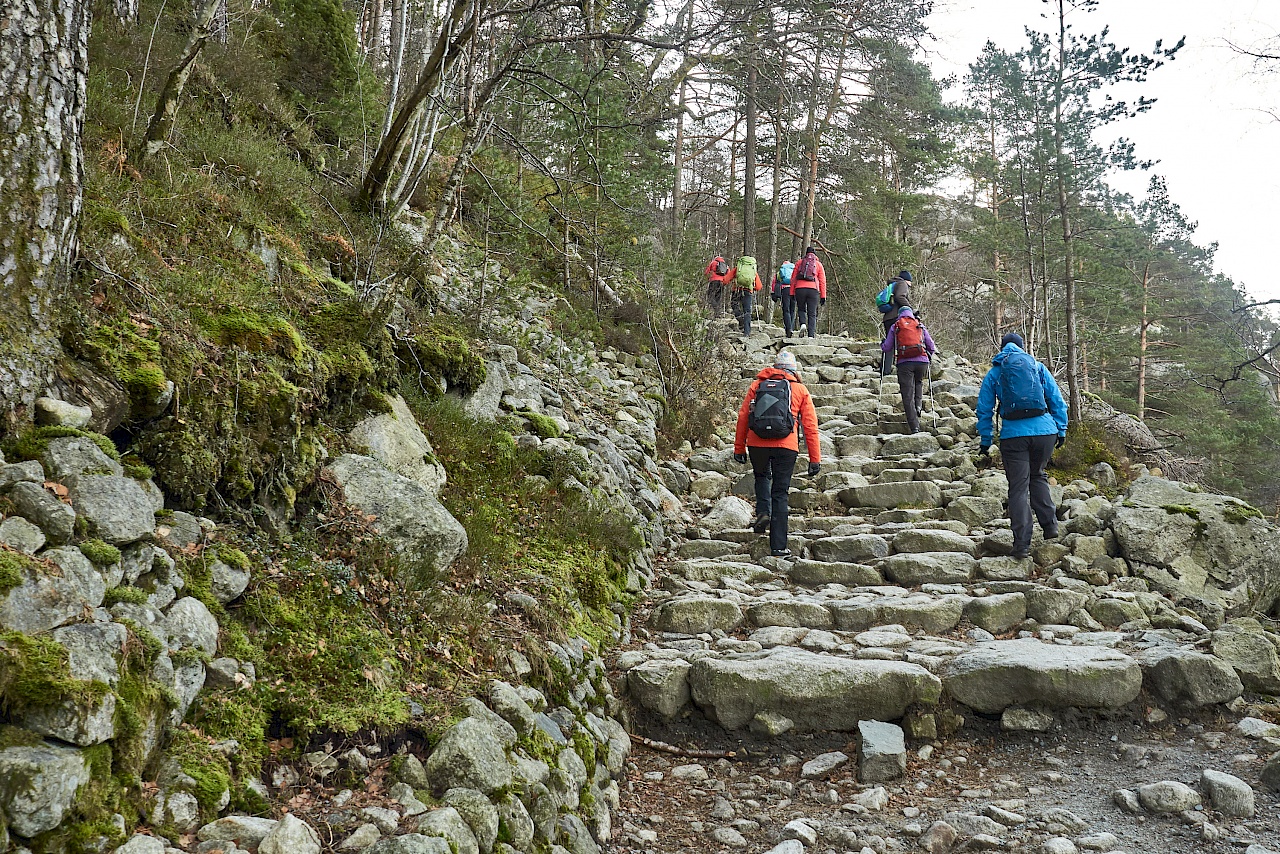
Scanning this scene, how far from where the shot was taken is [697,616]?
20.9ft

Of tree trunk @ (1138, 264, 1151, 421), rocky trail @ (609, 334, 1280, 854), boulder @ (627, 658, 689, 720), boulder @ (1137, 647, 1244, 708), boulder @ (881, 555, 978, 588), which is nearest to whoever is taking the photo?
rocky trail @ (609, 334, 1280, 854)

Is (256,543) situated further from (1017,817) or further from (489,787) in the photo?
(1017,817)

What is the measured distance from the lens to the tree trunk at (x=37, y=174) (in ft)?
10.3

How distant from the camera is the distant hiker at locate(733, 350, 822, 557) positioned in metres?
7.90

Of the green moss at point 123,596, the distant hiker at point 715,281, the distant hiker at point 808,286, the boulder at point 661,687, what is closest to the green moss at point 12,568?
the green moss at point 123,596

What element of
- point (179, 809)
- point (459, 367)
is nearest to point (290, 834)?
point (179, 809)

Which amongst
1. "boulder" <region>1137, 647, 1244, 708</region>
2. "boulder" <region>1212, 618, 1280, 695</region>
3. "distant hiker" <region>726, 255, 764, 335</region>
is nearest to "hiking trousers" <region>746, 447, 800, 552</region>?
"boulder" <region>1137, 647, 1244, 708</region>

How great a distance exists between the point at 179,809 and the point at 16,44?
317cm

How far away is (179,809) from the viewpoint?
2381 mm

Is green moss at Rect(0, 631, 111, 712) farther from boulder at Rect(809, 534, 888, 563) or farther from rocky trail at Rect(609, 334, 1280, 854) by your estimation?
boulder at Rect(809, 534, 888, 563)

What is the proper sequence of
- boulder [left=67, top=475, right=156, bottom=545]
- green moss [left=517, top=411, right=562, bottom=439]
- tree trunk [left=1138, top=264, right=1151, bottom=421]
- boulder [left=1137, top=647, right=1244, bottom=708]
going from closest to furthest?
boulder [left=67, top=475, right=156, bottom=545], boulder [left=1137, top=647, right=1244, bottom=708], green moss [left=517, top=411, right=562, bottom=439], tree trunk [left=1138, top=264, right=1151, bottom=421]

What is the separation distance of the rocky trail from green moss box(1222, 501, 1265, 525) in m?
0.04

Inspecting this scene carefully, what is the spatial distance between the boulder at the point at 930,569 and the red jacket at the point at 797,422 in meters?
1.38

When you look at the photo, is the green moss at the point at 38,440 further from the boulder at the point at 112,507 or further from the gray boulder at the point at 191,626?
the gray boulder at the point at 191,626
